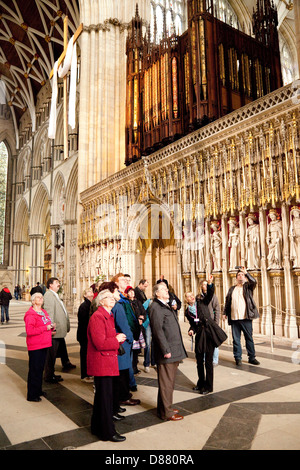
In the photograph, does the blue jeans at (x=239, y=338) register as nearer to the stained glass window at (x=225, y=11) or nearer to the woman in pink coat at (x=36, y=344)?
the woman in pink coat at (x=36, y=344)

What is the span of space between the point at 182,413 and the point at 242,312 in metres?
2.23

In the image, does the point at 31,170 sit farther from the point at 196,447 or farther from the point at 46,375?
the point at 196,447

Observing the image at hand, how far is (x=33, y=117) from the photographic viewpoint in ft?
96.4

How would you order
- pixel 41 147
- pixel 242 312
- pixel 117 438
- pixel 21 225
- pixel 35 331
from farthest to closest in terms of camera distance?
pixel 21 225, pixel 41 147, pixel 242 312, pixel 35 331, pixel 117 438

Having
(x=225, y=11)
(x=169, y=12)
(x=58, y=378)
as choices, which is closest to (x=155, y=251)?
(x=58, y=378)

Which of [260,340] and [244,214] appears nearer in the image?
[260,340]

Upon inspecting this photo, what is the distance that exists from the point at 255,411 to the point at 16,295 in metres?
26.1

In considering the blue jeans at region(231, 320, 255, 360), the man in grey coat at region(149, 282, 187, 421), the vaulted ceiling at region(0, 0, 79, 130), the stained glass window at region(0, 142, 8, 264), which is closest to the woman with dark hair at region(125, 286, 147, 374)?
the man in grey coat at region(149, 282, 187, 421)

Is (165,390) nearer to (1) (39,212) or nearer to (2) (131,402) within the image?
(2) (131,402)

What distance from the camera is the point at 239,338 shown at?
5.01 metres

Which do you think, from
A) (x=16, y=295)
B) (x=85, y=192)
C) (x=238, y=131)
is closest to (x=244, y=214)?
(x=238, y=131)

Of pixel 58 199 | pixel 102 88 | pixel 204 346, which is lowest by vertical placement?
pixel 204 346

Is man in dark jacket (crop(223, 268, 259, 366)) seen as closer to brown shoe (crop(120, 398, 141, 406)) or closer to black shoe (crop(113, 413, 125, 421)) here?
brown shoe (crop(120, 398, 141, 406))

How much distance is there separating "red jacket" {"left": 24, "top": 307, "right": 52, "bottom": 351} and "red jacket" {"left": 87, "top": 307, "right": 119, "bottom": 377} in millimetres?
A: 1157
